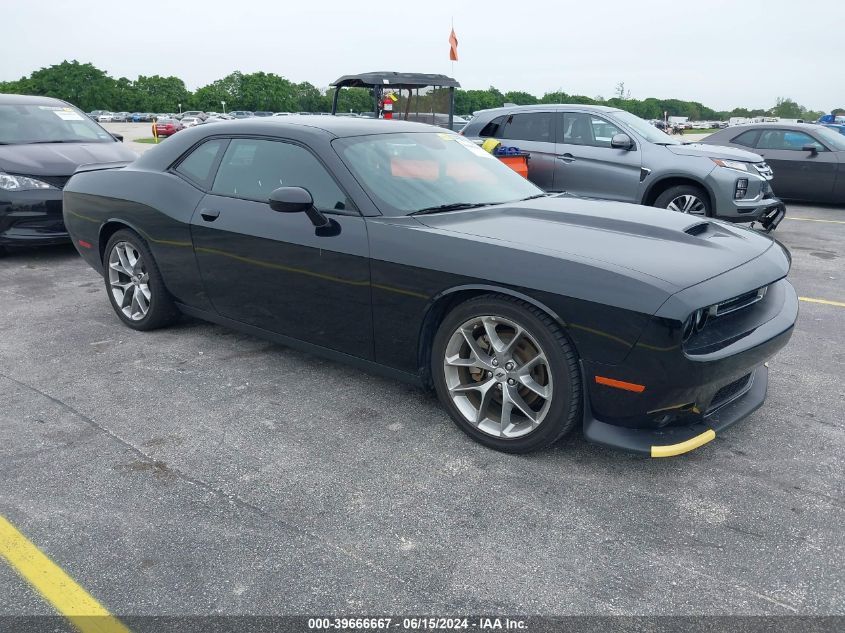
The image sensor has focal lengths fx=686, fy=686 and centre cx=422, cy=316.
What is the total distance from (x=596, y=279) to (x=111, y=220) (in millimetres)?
3524

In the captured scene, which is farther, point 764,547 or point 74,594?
point 764,547

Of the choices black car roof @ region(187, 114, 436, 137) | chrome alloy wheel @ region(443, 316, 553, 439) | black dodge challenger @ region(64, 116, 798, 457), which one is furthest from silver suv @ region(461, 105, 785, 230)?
chrome alloy wheel @ region(443, 316, 553, 439)

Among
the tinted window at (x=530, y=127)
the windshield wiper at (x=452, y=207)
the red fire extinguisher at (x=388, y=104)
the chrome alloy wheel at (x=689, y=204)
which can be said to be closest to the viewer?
the windshield wiper at (x=452, y=207)

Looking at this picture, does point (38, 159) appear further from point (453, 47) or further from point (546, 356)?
point (453, 47)

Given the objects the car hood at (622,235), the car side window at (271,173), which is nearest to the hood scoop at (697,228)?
the car hood at (622,235)

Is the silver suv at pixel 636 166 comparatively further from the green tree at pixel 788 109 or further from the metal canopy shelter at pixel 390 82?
the green tree at pixel 788 109

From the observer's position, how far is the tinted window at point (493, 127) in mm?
9253

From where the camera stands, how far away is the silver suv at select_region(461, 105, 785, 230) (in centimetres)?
792

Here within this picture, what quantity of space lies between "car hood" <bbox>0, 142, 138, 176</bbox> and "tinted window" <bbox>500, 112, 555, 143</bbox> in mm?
4693

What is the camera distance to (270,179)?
12.8 feet

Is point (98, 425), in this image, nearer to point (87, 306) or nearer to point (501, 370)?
point (501, 370)

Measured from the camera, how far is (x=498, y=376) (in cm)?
309

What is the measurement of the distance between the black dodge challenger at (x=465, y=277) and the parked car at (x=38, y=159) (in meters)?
2.73

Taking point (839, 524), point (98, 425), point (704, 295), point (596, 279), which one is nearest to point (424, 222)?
point (596, 279)
